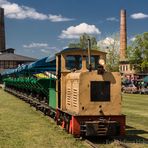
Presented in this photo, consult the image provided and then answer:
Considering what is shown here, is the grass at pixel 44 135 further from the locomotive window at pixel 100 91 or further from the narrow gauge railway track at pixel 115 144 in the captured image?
the locomotive window at pixel 100 91

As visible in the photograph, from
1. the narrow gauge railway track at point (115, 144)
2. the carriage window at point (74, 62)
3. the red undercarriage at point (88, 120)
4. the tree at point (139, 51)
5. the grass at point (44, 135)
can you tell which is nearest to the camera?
the narrow gauge railway track at point (115, 144)

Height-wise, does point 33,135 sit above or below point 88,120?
below

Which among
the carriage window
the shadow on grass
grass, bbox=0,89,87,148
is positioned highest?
the carriage window

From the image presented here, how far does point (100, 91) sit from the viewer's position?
43.1 ft

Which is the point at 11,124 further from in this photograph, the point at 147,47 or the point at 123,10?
the point at 123,10

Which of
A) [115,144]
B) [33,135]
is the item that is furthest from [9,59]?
[115,144]

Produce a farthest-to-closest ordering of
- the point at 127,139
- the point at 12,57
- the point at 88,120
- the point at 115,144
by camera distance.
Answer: the point at 12,57, the point at 127,139, the point at 88,120, the point at 115,144

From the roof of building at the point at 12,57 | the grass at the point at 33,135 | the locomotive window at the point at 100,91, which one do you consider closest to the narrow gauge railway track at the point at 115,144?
the grass at the point at 33,135

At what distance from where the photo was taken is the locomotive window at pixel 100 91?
514 inches

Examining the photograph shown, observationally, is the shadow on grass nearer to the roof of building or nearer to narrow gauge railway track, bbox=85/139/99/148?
narrow gauge railway track, bbox=85/139/99/148

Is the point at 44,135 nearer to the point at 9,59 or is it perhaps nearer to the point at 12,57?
the point at 9,59

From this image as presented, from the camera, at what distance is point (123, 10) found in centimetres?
10612

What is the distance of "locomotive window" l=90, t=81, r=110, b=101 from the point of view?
1305cm

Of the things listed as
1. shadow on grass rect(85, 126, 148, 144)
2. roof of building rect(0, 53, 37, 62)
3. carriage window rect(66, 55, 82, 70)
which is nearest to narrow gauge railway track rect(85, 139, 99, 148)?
shadow on grass rect(85, 126, 148, 144)
